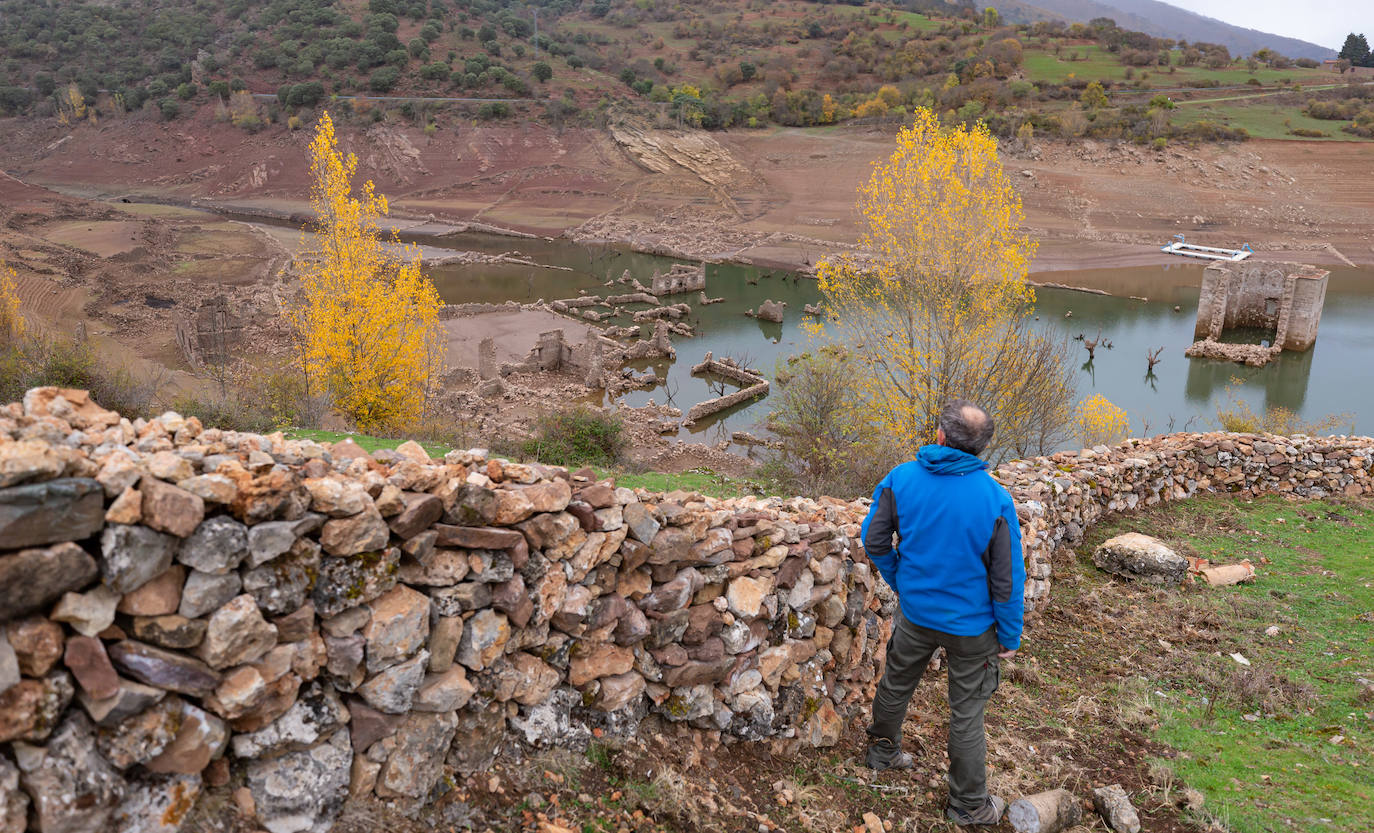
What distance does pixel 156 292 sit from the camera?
4300 cm

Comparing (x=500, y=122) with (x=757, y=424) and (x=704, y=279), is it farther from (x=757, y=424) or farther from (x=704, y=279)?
(x=757, y=424)

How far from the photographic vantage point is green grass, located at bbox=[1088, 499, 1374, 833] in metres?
5.32

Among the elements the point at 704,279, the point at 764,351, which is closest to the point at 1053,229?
the point at 704,279

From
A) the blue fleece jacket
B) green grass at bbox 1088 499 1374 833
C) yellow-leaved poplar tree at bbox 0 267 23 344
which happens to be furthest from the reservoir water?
yellow-leaved poplar tree at bbox 0 267 23 344

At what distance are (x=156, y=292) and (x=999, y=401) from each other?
139 feet

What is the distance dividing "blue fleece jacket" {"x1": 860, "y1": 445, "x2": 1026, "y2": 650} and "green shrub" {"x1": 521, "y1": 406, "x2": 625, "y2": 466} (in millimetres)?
15012

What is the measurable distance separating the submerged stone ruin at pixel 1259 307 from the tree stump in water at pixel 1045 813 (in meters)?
42.6

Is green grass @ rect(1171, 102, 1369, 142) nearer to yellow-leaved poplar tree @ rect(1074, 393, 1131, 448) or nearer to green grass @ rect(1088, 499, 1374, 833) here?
yellow-leaved poplar tree @ rect(1074, 393, 1131, 448)

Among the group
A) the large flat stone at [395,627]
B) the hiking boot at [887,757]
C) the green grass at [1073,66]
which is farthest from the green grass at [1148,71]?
the large flat stone at [395,627]

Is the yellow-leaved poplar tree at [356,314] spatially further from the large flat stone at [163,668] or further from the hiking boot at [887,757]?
the large flat stone at [163,668]

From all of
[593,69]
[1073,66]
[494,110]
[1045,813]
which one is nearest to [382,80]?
[494,110]

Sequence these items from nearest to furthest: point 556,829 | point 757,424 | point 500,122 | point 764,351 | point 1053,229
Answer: point 556,829 → point 757,424 → point 764,351 → point 1053,229 → point 500,122

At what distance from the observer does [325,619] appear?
3.85m

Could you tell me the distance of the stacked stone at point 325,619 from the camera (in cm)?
309
